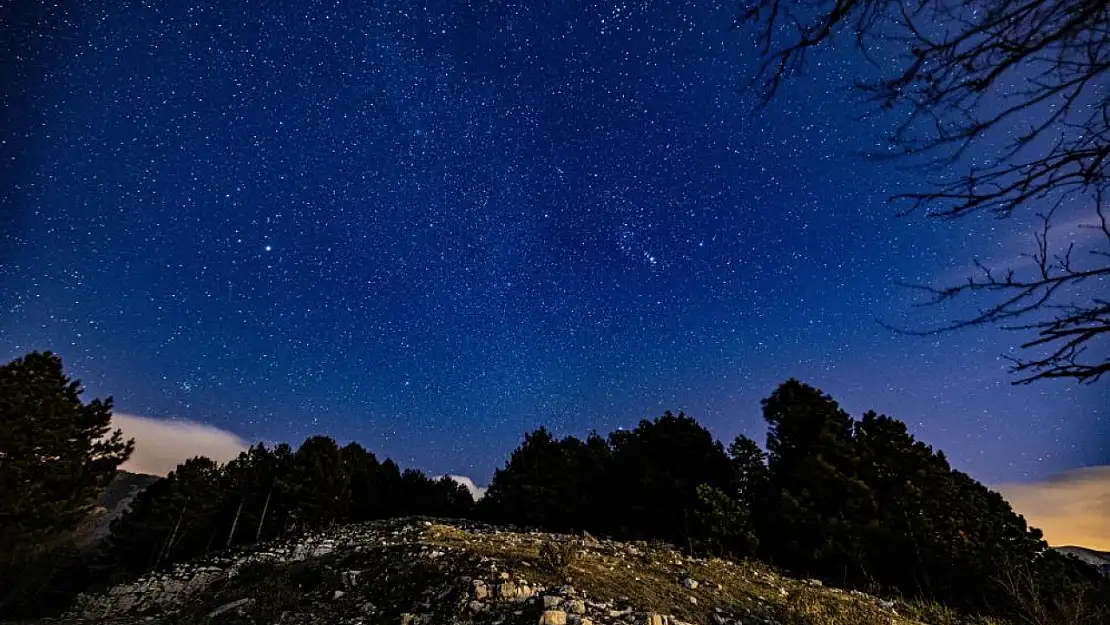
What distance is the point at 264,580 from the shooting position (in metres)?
12.4

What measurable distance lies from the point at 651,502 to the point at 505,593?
54.9ft

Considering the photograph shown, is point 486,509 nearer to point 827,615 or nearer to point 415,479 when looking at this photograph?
point 415,479

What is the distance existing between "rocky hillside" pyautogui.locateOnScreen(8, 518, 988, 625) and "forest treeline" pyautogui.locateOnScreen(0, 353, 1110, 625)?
4126 mm

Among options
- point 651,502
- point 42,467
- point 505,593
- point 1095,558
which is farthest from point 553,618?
point 1095,558

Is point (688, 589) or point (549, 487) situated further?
point (549, 487)

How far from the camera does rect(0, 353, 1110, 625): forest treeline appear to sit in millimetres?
16156

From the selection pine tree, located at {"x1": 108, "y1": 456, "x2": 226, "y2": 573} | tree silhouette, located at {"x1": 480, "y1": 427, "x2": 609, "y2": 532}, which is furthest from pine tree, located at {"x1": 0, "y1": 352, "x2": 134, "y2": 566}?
tree silhouette, located at {"x1": 480, "y1": 427, "x2": 609, "y2": 532}

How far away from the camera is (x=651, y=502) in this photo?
22.0 m

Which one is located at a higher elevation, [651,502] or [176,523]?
[651,502]

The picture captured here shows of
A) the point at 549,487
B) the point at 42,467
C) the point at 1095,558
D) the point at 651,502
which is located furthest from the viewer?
the point at 1095,558

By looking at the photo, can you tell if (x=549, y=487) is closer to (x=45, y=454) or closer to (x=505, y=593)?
(x=505, y=593)

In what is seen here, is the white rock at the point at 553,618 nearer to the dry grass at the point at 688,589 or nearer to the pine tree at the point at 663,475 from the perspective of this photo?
the dry grass at the point at 688,589

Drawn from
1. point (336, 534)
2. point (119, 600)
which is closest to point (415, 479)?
point (336, 534)

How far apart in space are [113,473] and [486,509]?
19.3 m
